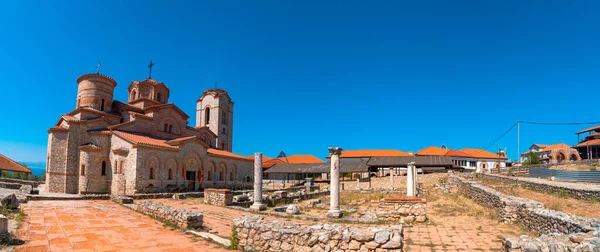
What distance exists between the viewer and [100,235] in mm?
9133

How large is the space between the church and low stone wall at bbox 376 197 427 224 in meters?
20.1

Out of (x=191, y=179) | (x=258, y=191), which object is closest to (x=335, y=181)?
(x=258, y=191)

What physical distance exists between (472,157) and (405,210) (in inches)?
2204

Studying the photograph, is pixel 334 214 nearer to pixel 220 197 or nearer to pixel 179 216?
pixel 179 216

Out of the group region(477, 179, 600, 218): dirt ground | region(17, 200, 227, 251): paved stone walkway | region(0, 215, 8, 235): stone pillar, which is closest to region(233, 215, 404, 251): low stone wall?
region(17, 200, 227, 251): paved stone walkway

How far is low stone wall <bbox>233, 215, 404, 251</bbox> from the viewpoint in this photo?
6219 mm

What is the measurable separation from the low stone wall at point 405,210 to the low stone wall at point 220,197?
888 cm

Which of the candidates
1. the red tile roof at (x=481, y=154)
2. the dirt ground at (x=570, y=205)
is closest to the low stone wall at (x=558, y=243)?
the dirt ground at (x=570, y=205)

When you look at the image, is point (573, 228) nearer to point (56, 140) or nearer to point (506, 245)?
point (506, 245)

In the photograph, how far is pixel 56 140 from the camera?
26406mm

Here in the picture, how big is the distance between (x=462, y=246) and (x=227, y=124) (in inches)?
1589

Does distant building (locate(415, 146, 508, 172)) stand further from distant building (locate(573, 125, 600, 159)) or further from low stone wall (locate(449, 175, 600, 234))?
low stone wall (locate(449, 175, 600, 234))

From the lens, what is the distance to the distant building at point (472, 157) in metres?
60.1

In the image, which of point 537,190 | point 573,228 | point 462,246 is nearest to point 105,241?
point 462,246
